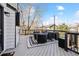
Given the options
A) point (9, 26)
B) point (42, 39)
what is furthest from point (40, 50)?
point (9, 26)

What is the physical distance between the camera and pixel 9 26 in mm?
2775

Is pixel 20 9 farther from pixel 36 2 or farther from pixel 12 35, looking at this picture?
pixel 12 35

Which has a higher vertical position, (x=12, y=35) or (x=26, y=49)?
(x=12, y=35)

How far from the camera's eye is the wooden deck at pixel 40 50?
2793 millimetres

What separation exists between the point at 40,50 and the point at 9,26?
688 millimetres

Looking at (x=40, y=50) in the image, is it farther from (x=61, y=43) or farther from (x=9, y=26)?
(x=9, y=26)

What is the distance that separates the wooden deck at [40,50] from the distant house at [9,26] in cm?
12

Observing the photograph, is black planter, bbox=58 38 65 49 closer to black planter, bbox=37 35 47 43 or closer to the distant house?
black planter, bbox=37 35 47 43

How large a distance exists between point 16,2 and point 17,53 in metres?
0.89

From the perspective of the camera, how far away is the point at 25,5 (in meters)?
2.83

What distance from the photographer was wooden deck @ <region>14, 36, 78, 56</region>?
279cm

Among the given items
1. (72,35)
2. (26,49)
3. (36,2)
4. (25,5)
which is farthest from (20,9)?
(72,35)

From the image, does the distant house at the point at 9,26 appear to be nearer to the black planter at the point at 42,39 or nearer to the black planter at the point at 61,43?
the black planter at the point at 42,39

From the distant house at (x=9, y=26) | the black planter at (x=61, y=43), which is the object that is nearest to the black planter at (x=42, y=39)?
the black planter at (x=61, y=43)
